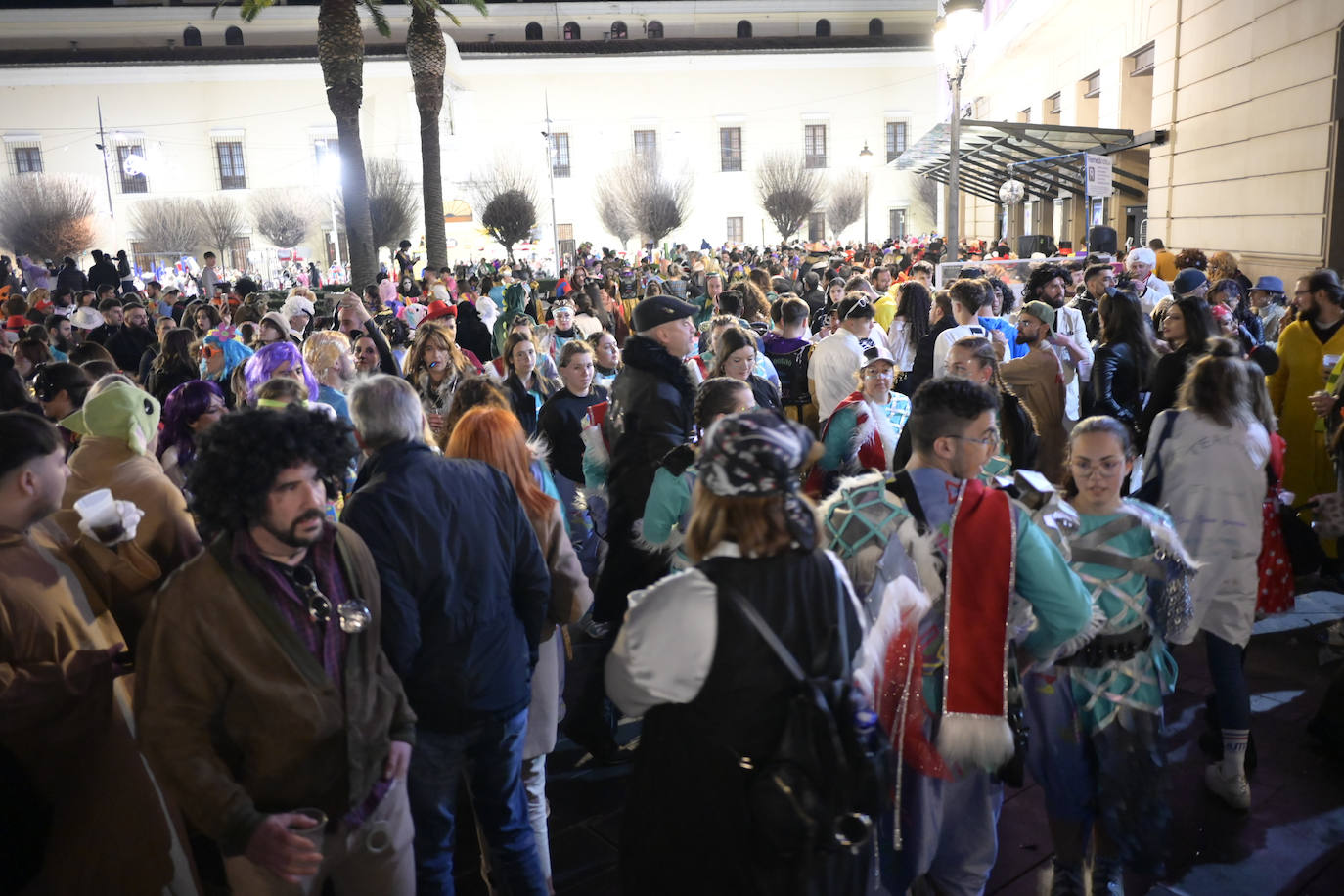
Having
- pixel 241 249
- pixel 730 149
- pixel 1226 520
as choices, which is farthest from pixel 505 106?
pixel 1226 520

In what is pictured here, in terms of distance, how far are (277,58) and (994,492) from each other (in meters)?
50.5

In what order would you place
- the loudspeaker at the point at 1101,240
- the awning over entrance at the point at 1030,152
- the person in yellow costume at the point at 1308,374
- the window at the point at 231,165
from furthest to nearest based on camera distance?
1. the window at the point at 231,165
2. the awning over entrance at the point at 1030,152
3. the loudspeaker at the point at 1101,240
4. the person in yellow costume at the point at 1308,374

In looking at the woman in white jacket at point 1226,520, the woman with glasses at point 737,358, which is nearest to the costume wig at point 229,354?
the woman with glasses at point 737,358

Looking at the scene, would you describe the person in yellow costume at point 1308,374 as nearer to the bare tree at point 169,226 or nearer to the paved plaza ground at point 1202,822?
the paved plaza ground at point 1202,822

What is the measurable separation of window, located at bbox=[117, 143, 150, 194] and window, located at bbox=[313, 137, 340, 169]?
766 centimetres

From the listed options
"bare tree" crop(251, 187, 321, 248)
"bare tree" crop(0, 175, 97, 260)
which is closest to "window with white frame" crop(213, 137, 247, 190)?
"bare tree" crop(251, 187, 321, 248)

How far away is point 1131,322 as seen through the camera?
19.5 feet

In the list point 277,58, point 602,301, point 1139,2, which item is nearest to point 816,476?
point 602,301

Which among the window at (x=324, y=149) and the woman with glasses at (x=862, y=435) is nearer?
the woman with glasses at (x=862, y=435)

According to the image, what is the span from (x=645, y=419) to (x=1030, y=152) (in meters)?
19.1

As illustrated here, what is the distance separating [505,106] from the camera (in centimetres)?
4691

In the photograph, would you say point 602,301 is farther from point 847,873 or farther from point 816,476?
point 847,873

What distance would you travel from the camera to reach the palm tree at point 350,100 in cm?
1791

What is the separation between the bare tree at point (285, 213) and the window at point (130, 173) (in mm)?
5306
